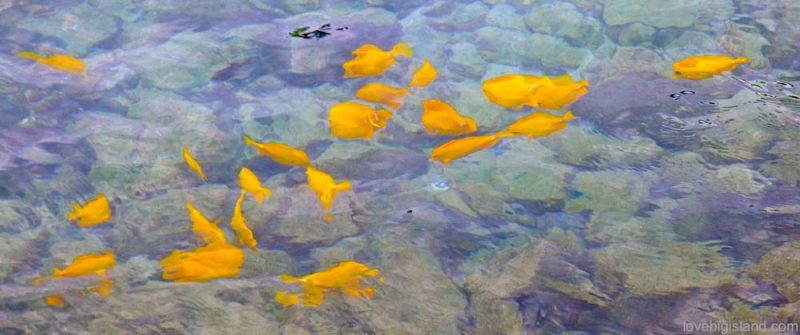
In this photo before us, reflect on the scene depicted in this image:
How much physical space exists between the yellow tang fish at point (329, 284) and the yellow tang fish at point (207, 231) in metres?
0.39

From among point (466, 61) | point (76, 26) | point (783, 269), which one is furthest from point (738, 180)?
point (76, 26)

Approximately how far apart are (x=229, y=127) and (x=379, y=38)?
3.73 feet

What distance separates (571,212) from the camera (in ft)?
9.78

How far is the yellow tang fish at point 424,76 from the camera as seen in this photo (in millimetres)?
3916

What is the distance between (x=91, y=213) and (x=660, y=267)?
7.59ft

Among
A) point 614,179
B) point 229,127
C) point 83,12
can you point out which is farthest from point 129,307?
point 83,12

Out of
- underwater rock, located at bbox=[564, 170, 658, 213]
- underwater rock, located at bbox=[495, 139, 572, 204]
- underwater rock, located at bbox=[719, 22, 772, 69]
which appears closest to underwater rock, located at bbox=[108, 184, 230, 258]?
underwater rock, located at bbox=[495, 139, 572, 204]

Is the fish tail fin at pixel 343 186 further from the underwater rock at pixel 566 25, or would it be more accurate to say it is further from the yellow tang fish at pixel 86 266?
the underwater rock at pixel 566 25

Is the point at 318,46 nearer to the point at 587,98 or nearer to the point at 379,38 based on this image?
the point at 379,38

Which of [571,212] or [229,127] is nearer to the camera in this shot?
[571,212]

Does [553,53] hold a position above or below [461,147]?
above

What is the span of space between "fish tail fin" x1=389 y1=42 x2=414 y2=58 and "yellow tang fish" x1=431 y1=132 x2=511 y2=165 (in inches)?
34.9

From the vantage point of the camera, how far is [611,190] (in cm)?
310

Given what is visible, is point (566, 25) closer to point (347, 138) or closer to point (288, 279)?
point (347, 138)
